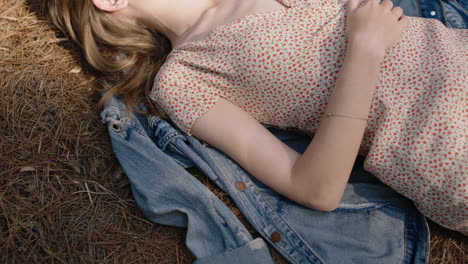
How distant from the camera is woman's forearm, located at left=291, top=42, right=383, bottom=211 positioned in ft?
5.48

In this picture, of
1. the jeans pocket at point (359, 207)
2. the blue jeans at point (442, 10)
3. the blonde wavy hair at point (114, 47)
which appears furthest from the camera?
the blue jeans at point (442, 10)

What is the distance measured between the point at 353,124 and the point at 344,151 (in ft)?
0.39

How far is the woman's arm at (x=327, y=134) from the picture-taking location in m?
1.68

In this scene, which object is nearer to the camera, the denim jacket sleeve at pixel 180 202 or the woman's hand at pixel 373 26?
the woman's hand at pixel 373 26

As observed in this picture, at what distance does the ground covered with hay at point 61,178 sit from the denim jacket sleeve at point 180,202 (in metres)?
0.11

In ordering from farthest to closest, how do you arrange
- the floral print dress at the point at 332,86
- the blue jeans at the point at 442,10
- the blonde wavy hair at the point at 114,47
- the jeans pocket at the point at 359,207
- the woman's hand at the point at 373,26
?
the blue jeans at the point at 442,10, the blonde wavy hair at the point at 114,47, the jeans pocket at the point at 359,207, the woman's hand at the point at 373,26, the floral print dress at the point at 332,86

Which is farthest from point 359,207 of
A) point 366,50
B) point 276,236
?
point 366,50

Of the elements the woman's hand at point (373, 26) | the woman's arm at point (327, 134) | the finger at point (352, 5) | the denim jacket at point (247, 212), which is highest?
the finger at point (352, 5)

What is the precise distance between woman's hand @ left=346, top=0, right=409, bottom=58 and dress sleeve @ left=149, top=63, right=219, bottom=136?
2.23 feet

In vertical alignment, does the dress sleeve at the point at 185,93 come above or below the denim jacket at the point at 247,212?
above

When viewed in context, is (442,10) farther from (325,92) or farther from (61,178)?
(61,178)

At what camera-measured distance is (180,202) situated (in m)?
1.93

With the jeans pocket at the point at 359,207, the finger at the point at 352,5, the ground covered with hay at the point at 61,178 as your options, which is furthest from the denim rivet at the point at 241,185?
the finger at the point at 352,5

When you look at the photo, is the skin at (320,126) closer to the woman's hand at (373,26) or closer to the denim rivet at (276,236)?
the woman's hand at (373,26)
